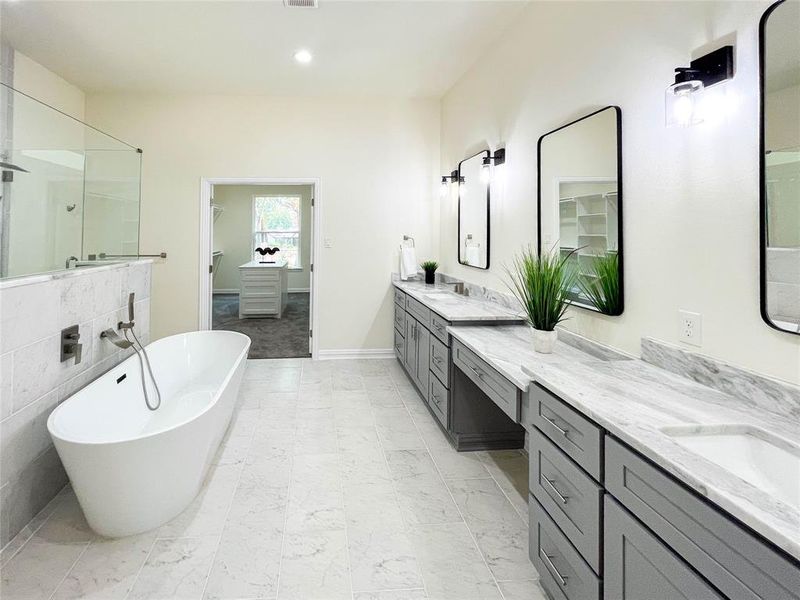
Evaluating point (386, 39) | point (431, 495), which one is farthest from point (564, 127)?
point (431, 495)

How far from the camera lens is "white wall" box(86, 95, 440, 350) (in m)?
4.75

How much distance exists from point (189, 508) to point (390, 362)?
296 cm

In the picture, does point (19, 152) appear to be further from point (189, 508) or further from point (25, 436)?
point (189, 508)

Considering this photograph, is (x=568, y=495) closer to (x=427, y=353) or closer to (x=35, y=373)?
(x=427, y=353)

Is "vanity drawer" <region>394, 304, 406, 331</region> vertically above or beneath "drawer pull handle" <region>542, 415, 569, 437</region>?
above

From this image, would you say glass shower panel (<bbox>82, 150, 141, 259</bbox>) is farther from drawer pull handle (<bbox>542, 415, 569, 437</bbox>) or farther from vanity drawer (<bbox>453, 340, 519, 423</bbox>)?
drawer pull handle (<bbox>542, 415, 569, 437</bbox>)

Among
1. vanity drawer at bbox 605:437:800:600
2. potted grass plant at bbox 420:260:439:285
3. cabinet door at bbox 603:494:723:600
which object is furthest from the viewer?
potted grass plant at bbox 420:260:439:285

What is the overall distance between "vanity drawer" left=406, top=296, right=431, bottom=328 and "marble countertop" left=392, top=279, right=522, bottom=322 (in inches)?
1.7

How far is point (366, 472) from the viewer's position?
251 centimetres

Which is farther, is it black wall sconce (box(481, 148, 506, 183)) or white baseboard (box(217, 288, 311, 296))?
white baseboard (box(217, 288, 311, 296))

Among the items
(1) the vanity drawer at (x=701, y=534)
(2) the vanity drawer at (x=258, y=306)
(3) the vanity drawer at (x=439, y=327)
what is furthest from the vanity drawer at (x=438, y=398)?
(2) the vanity drawer at (x=258, y=306)

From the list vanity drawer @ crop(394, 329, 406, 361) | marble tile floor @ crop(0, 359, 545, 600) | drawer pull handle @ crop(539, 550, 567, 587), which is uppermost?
vanity drawer @ crop(394, 329, 406, 361)

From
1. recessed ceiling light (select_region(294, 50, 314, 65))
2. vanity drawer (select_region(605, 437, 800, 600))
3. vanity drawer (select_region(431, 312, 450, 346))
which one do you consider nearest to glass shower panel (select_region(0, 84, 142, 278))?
recessed ceiling light (select_region(294, 50, 314, 65))

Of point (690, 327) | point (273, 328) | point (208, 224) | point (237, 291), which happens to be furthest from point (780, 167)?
point (237, 291)
